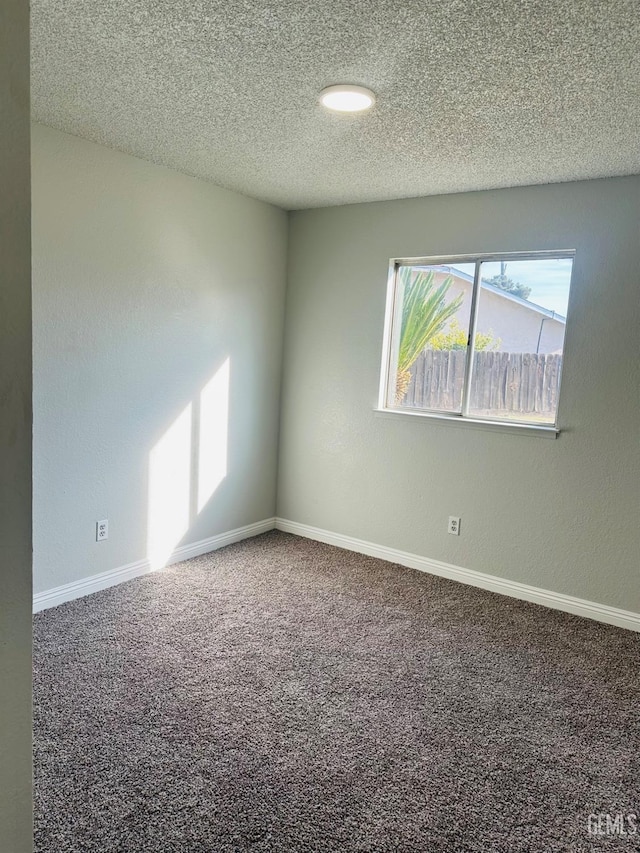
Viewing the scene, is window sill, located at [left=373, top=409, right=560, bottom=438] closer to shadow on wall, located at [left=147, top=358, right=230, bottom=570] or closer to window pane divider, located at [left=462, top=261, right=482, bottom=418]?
window pane divider, located at [left=462, top=261, right=482, bottom=418]

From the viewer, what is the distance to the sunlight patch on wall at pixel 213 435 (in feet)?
12.8

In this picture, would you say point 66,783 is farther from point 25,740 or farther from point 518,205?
point 518,205

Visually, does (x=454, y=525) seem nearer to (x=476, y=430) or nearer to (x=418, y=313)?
(x=476, y=430)

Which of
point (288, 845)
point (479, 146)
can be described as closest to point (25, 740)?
point (288, 845)

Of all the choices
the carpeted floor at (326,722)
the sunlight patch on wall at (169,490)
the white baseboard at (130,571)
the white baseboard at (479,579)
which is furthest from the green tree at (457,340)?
the white baseboard at (130,571)

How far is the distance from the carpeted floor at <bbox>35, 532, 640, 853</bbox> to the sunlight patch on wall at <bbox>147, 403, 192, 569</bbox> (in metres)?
0.29

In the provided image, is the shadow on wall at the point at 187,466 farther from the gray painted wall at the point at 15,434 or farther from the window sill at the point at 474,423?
the gray painted wall at the point at 15,434

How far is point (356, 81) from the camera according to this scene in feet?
7.02

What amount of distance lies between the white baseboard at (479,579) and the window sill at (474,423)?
2.93 ft

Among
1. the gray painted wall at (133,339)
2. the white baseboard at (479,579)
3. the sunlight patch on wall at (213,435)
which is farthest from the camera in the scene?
the sunlight patch on wall at (213,435)

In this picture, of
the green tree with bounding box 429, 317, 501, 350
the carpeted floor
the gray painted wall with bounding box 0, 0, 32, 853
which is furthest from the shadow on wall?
the gray painted wall with bounding box 0, 0, 32, 853

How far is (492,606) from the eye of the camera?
11.2ft

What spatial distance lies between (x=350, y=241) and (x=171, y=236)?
1.23m

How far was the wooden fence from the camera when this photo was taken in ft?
11.4
